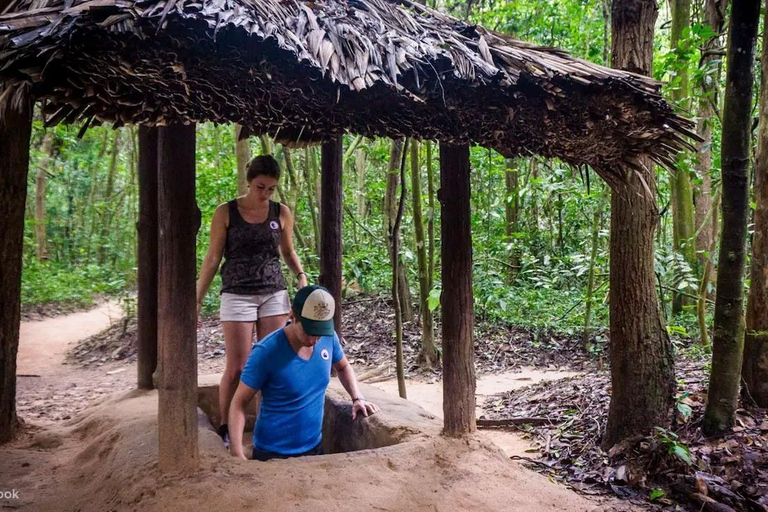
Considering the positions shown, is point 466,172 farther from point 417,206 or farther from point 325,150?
point 417,206

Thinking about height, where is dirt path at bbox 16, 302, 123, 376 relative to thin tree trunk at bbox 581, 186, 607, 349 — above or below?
below

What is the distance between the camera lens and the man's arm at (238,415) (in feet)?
10.5

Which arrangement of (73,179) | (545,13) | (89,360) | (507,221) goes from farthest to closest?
(73,179), (507,221), (545,13), (89,360)

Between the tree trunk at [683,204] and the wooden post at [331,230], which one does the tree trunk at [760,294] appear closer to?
the wooden post at [331,230]

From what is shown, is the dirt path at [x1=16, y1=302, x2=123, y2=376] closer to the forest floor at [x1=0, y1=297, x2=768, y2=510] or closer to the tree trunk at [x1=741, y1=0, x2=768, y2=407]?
the forest floor at [x1=0, y1=297, x2=768, y2=510]

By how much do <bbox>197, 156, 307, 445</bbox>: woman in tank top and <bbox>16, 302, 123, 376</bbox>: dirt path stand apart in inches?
217

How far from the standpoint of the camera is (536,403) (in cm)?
577

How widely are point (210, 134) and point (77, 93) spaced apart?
13.9 m

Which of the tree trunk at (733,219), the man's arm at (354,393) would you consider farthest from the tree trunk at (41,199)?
the tree trunk at (733,219)

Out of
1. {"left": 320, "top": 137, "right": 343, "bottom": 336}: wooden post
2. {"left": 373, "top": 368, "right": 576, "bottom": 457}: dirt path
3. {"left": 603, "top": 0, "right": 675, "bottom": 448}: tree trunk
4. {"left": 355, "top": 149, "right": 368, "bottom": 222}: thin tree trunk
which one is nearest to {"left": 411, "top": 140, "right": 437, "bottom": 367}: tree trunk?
{"left": 373, "top": 368, "right": 576, "bottom": 457}: dirt path

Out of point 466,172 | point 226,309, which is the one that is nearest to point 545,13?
point 466,172

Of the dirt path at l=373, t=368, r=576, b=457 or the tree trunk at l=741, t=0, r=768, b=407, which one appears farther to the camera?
the dirt path at l=373, t=368, r=576, b=457

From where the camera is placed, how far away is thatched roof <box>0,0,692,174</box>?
225cm

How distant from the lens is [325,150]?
508 centimetres
